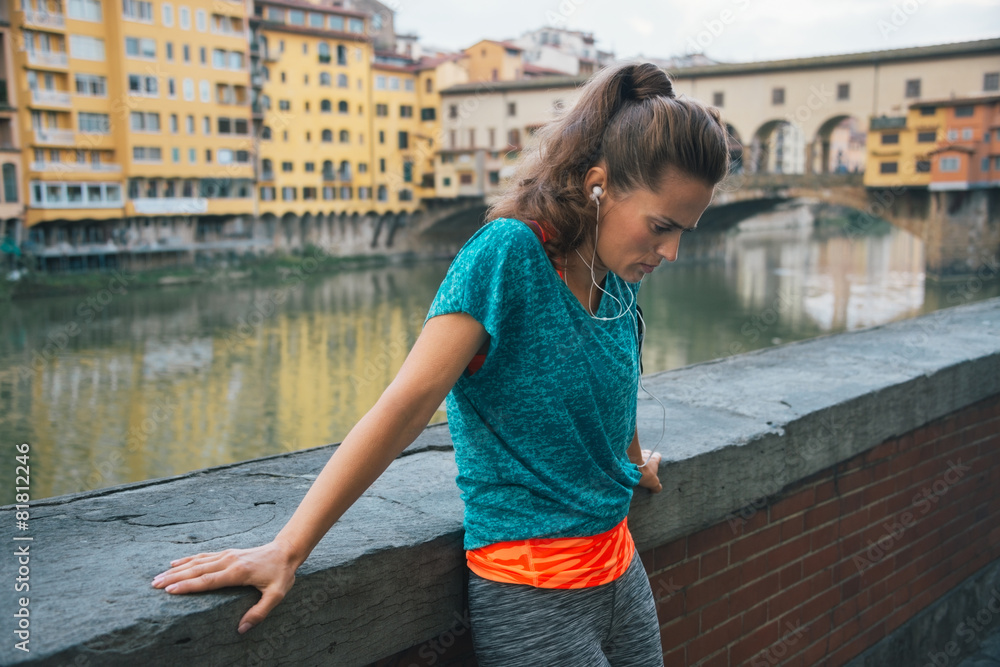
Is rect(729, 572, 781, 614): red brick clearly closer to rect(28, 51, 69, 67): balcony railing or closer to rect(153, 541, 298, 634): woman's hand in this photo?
rect(153, 541, 298, 634): woman's hand

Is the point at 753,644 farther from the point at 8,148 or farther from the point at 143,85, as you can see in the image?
the point at 143,85

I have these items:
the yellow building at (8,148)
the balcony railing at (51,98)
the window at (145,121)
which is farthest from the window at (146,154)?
the yellow building at (8,148)

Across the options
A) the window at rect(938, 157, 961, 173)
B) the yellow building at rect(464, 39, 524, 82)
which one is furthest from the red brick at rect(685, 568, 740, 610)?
the yellow building at rect(464, 39, 524, 82)

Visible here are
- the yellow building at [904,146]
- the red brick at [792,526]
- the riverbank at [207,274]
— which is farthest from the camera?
the yellow building at [904,146]

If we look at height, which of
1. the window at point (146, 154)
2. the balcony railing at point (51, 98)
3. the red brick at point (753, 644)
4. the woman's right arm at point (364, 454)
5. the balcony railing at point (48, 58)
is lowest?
the red brick at point (753, 644)

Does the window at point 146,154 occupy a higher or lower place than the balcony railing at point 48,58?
lower

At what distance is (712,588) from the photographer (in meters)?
1.52

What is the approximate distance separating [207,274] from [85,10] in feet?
24.4

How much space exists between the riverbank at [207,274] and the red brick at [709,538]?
2126cm

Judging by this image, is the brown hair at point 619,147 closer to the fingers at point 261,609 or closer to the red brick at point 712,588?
the fingers at point 261,609

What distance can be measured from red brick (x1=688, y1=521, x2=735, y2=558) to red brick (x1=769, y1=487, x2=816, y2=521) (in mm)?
135

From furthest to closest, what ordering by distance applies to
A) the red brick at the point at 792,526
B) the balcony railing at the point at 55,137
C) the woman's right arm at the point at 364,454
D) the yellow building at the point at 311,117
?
the yellow building at the point at 311,117 < the balcony railing at the point at 55,137 < the red brick at the point at 792,526 < the woman's right arm at the point at 364,454

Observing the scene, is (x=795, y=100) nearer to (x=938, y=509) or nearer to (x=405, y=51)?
(x=405, y=51)

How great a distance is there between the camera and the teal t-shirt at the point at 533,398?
2.89 feet
